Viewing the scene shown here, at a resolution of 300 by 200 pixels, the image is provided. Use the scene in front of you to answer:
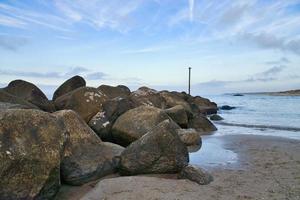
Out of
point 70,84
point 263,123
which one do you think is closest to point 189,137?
point 70,84

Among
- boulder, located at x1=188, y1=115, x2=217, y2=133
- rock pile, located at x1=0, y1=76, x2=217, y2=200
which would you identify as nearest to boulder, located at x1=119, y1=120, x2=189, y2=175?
rock pile, located at x1=0, y1=76, x2=217, y2=200

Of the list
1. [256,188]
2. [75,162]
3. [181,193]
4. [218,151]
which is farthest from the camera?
[218,151]

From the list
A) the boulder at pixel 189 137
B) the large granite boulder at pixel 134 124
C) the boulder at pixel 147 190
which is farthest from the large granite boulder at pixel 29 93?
the boulder at pixel 147 190

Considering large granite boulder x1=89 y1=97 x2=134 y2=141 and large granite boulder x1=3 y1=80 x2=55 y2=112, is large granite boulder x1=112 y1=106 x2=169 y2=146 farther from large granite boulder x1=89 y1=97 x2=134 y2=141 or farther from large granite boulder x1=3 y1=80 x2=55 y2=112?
large granite boulder x1=3 y1=80 x2=55 y2=112

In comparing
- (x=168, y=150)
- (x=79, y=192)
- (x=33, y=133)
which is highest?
(x=33, y=133)

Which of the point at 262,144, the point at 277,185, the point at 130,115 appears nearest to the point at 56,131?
the point at 277,185

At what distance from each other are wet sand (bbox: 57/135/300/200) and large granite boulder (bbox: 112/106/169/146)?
107 inches

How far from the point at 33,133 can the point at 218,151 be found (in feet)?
21.0

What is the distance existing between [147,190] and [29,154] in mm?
2036

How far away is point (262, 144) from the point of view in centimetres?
1227

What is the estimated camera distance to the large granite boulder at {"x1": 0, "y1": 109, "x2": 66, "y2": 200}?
571 centimetres

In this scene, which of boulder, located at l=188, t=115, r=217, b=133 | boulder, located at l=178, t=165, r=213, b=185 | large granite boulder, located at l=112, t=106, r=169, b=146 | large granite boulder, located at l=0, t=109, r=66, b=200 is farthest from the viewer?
boulder, located at l=188, t=115, r=217, b=133

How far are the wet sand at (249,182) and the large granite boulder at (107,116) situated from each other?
4.17m

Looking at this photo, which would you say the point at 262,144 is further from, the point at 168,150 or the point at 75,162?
the point at 75,162
